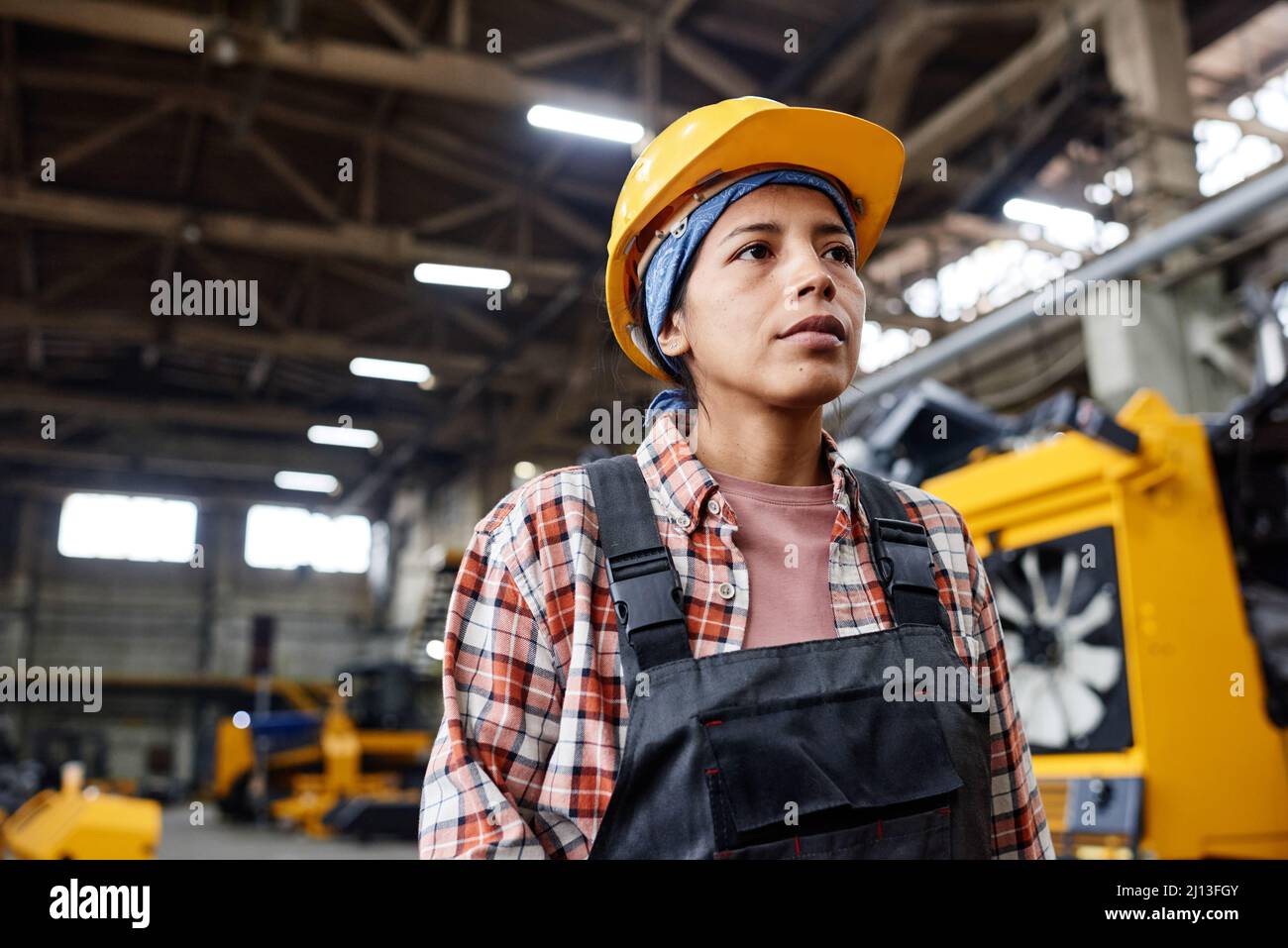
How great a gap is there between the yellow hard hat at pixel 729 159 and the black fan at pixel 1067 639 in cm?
243

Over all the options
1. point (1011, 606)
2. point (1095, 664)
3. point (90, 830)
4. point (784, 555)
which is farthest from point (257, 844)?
point (784, 555)

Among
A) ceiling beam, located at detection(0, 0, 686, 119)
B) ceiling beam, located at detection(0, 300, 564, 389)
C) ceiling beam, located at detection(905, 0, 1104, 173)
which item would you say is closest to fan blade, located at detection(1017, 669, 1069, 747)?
ceiling beam, located at detection(905, 0, 1104, 173)

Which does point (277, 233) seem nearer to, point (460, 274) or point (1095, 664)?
point (460, 274)

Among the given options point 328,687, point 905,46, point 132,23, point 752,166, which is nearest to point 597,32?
point 905,46

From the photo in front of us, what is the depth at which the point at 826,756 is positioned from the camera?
1.23 meters

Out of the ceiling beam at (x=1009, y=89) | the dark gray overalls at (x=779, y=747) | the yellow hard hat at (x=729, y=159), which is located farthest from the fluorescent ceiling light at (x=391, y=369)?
the dark gray overalls at (x=779, y=747)

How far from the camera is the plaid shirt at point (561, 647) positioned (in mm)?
1270

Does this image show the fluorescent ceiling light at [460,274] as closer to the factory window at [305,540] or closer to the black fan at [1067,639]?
the black fan at [1067,639]

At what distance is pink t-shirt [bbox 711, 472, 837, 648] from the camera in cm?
138

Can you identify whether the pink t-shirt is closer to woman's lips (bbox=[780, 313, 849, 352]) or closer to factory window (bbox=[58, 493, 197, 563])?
woman's lips (bbox=[780, 313, 849, 352])

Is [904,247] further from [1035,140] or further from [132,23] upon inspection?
[132,23]

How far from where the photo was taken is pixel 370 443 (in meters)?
23.5

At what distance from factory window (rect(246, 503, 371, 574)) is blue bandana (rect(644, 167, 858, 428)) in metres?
28.0

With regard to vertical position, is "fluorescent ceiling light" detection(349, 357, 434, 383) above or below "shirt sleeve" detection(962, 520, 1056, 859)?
above
